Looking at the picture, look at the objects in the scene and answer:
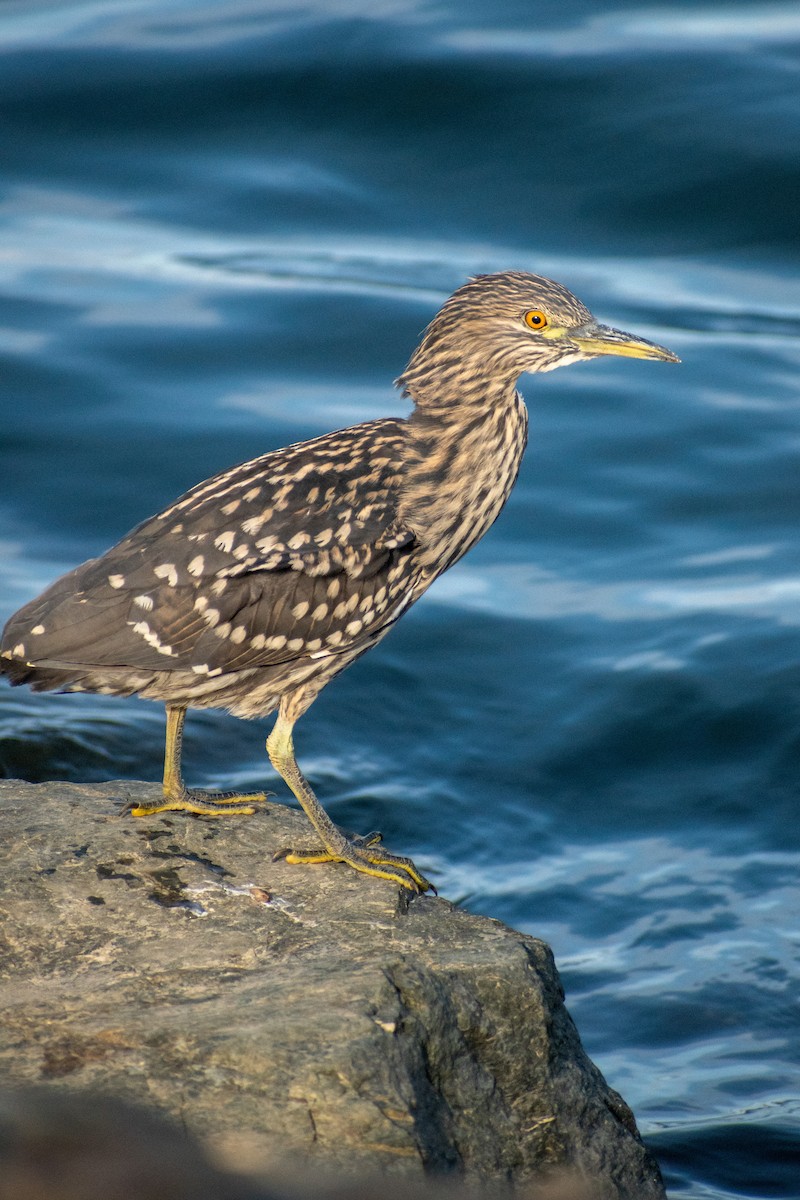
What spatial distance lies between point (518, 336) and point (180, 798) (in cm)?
232

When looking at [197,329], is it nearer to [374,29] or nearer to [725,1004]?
[374,29]

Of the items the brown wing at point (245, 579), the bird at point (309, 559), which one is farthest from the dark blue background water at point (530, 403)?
the brown wing at point (245, 579)

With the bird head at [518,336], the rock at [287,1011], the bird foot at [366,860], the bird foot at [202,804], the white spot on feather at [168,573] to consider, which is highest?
the bird head at [518,336]

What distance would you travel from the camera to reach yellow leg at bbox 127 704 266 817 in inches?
231

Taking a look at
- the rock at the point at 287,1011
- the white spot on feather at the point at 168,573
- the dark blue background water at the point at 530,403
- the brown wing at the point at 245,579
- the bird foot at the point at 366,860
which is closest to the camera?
the rock at the point at 287,1011

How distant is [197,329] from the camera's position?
13.9 metres

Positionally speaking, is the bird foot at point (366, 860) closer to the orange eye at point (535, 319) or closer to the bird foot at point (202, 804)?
the bird foot at point (202, 804)

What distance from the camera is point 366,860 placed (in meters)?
5.65

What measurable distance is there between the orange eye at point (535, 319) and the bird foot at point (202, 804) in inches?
86.7

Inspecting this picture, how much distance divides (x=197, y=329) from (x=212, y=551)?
8420 millimetres

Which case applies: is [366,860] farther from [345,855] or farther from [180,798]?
[180,798]

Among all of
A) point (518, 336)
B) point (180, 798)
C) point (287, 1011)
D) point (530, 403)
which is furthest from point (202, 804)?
point (530, 403)

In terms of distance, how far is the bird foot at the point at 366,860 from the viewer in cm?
555

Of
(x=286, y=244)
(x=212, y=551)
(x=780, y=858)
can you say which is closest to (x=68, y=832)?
(x=212, y=551)
